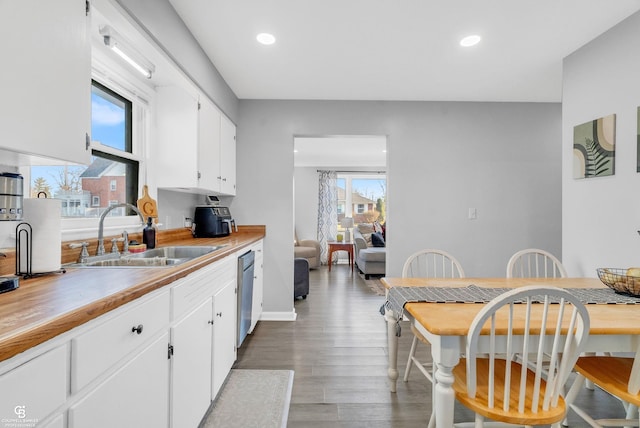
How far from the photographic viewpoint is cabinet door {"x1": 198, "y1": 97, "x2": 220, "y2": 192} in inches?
105

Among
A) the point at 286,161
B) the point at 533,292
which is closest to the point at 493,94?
the point at 286,161

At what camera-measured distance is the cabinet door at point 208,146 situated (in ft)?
8.73

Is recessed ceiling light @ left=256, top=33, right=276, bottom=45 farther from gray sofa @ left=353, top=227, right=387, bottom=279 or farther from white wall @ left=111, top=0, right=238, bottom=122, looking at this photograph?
gray sofa @ left=353, top=227, right=387, bottom=279

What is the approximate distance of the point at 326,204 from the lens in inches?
307

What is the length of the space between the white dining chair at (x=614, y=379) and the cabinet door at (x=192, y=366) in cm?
175

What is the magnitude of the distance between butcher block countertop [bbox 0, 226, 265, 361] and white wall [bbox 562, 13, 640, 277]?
2.66 metres

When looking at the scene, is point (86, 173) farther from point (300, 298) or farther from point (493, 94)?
point (493, 94)

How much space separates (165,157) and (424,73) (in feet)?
7.66

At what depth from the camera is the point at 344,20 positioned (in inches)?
85.0

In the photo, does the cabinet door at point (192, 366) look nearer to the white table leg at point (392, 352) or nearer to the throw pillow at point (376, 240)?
the white table leg at point (392, 352)

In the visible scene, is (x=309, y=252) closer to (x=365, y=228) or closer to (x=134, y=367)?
(x=365, y=228)

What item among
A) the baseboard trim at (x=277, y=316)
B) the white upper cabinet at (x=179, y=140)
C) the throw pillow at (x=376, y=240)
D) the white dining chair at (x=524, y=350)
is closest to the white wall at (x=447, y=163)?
the baseboard trim at (x=277, y=316)

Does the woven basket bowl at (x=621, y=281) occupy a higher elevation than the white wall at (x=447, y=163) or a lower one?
lower

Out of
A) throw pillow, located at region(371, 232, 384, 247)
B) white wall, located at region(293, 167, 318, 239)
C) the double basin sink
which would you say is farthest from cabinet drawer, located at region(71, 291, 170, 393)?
white wall, located at region(293, 167, 318, 239)
